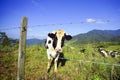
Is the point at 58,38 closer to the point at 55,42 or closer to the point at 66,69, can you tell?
the point at 55,42

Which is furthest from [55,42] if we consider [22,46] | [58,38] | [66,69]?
[22,46]

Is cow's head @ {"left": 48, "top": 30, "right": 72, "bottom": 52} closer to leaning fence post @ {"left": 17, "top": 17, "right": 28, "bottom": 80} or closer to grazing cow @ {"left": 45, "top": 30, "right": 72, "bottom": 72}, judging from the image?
grazing cow @ {"left": 45, "top": 30, "right": 72, "bottom": 72}

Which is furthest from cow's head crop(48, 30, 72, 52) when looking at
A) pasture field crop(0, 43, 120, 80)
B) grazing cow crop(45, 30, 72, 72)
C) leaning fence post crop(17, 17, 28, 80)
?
leaning fence post crop(17, 17, 28, 80)

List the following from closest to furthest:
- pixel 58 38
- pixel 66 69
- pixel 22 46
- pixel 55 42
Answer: pixel 22 46 < pixel 66 69 < pixel 58 38 < pixel 55 42

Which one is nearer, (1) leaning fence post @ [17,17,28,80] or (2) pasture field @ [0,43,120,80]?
(1) leaning fence post @ [17,17,28,80]

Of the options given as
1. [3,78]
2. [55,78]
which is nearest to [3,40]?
[3,78]

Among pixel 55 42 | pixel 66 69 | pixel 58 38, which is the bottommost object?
pixel 66 69

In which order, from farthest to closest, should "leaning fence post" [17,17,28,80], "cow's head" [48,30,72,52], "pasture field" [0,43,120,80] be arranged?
"cow's head" [48,30,72,52]
"pasture field" [0,43,120,80]
"leaning fence post" [17,17,28,80]

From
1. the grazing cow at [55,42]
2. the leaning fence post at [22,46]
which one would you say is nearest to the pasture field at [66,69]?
the grazing cow at [55,42]

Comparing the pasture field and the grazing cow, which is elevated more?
the grazing cow

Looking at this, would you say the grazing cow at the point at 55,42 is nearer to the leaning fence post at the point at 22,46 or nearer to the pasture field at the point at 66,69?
the pasture field at the point at 66,69

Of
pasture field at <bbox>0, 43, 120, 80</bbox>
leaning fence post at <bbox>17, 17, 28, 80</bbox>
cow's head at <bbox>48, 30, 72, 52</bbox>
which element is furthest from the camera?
cow's head at <bbox>48, 30, 72, 52</bbox>

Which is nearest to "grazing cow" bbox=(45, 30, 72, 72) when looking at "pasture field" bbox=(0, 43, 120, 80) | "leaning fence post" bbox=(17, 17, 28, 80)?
"pasture field" bbox=(0, 43, 120, 80)

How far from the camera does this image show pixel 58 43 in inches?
356
